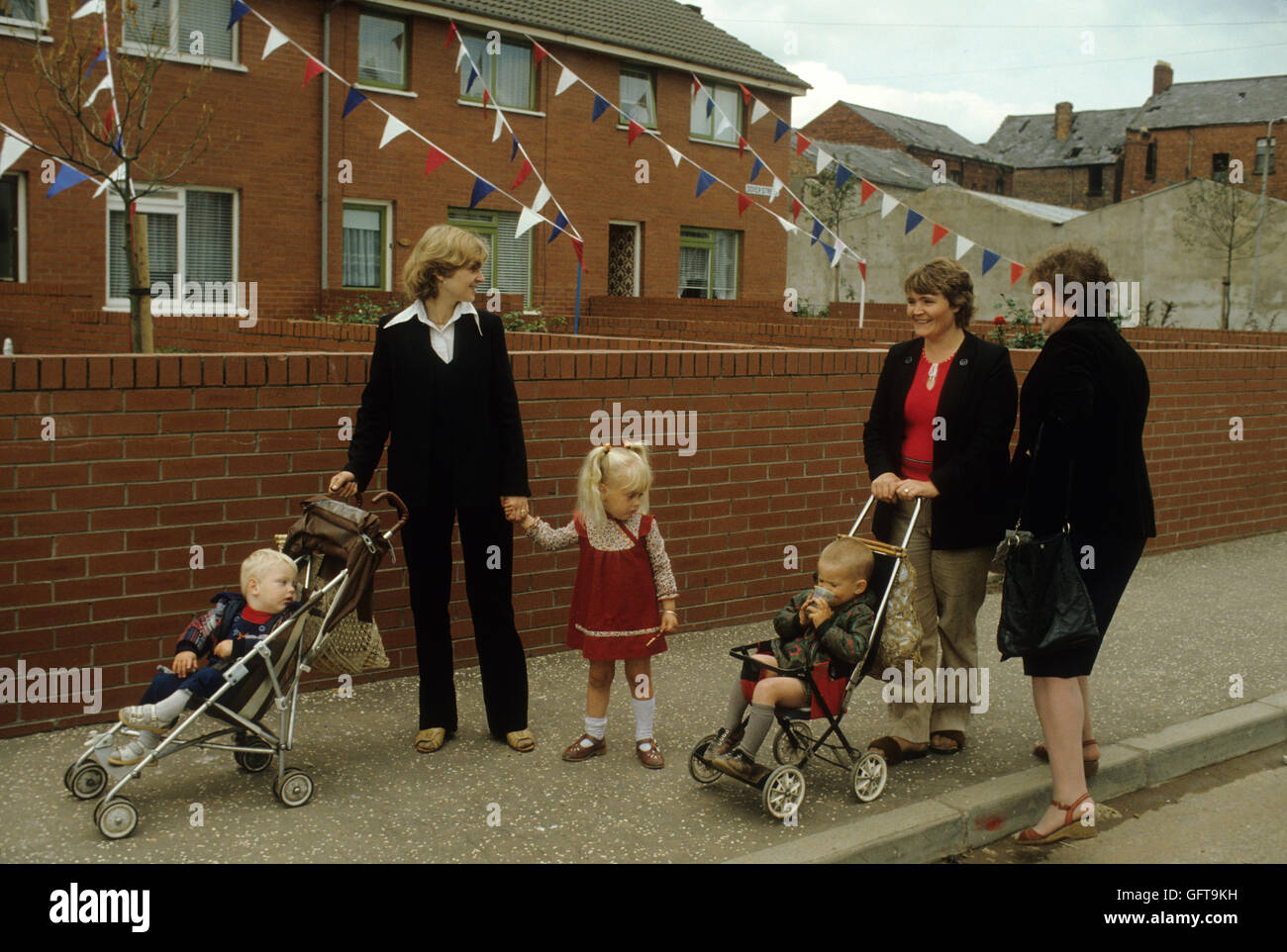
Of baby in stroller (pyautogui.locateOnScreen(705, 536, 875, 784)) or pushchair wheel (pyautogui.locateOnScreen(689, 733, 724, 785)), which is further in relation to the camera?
pushchair wheel (pyautogui.locateOnScreen(689, 733, 724, 785))

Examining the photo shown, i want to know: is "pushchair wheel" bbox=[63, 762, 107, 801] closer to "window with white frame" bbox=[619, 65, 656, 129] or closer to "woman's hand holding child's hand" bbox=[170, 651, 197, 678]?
"woman's hand holding child's hand" bbox=[170, 651, 197, 678]

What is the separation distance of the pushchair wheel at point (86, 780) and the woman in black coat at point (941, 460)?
286cm

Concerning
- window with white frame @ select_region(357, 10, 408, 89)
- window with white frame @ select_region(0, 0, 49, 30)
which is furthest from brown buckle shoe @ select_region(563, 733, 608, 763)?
window with white frame @ select_region(357, 10, 408, 89)

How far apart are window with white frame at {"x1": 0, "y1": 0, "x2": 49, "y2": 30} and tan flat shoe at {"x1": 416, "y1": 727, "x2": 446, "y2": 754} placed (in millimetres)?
15629

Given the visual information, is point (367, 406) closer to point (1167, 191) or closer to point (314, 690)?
point (314, 690)

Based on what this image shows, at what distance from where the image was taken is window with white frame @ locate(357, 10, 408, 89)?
21.8 metres

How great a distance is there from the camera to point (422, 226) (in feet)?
74.2

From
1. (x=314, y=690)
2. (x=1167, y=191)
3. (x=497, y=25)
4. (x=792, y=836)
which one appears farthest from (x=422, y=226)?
(x=1167, y=191)

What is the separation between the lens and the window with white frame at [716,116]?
2744cm

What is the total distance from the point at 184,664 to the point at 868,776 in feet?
7.93

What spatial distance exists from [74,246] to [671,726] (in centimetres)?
1617

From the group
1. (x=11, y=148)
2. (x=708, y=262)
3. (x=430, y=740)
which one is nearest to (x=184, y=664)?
(x=430, y=740)

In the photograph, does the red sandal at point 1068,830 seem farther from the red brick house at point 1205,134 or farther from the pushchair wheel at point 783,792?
the red brick house at point 1205,134
